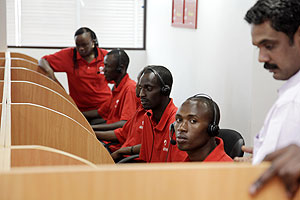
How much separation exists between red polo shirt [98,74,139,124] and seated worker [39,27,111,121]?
34cm

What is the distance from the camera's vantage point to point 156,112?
2.54 meters

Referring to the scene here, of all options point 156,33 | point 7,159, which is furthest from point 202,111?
point 156,33

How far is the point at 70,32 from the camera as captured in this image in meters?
5.96

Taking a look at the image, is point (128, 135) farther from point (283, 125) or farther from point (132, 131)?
point (283, 125)

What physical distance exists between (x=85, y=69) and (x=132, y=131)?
→ 1278mm

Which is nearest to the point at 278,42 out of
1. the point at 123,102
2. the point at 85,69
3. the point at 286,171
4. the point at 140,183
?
the point at 286,171

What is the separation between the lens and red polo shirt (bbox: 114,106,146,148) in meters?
2.86

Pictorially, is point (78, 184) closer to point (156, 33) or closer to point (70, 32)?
point (156, 33)

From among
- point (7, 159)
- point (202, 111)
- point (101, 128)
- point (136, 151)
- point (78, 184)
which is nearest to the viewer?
point (78, 184)

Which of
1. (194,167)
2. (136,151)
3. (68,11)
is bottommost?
(136,151)

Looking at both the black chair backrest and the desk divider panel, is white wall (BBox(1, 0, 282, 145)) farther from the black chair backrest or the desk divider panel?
the desk divider panel

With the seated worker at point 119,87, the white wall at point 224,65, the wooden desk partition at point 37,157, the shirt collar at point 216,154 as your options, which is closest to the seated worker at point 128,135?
the seated worker at point 119,87

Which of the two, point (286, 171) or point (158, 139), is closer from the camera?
point (286, 171)

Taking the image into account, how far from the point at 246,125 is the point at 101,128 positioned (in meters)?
1.06
